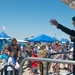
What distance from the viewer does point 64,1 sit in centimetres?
398

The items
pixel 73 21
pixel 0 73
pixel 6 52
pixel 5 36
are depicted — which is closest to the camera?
pixel 73 21

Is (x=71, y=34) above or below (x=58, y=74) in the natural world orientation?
above

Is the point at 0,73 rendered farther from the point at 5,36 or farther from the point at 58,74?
the point at 5,36

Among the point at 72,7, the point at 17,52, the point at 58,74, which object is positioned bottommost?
the point at 58,74

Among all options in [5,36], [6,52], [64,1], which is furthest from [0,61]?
[5,36]

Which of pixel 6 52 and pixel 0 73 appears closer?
pixel 0 73

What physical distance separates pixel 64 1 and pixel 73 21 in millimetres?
840

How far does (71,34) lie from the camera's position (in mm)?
4820

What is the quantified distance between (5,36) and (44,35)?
354cm

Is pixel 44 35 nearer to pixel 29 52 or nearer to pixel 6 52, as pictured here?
pixel 29 52

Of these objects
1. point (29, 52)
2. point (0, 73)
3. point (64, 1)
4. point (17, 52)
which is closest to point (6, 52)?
point (17, 52)

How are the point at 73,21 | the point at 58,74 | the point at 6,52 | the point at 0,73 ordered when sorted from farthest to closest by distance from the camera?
the point at 6,52 < the point at 58,74 < the point at 0,73 < the point at 73,21

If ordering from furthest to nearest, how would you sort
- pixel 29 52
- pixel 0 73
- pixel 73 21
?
1. pixel 29 52
2. pixel 0 73
3. pixel 73 21

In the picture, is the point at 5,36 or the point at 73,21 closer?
the point at 73,21
